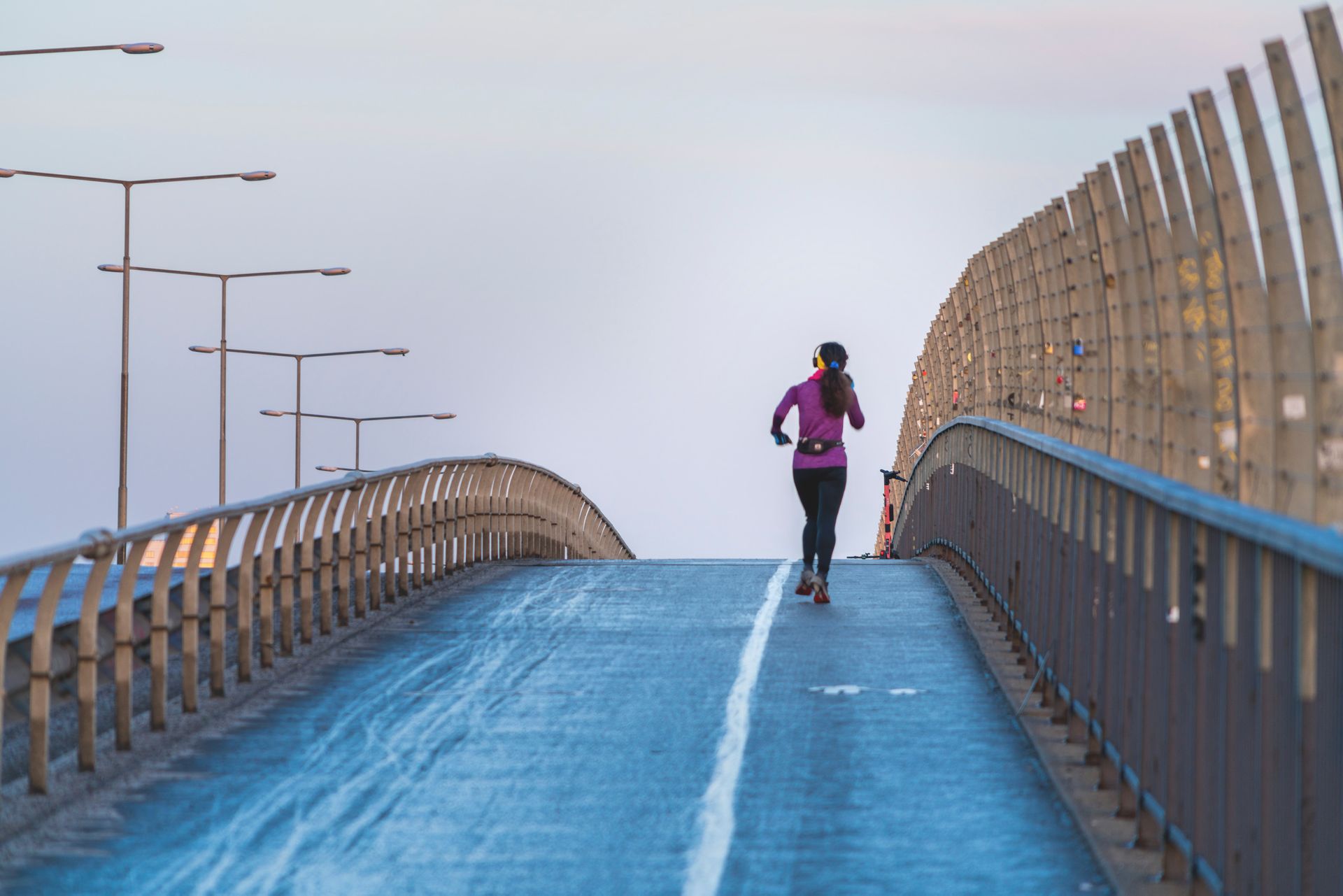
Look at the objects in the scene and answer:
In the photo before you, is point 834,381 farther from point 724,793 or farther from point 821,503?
point 724,793

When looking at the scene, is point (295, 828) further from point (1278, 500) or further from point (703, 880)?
point (1278, 500)

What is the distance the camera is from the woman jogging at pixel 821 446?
15930 mm

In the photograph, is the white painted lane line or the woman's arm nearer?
the white painted lane line

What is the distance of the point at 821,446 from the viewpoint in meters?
16.2

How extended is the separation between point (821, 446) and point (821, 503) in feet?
1.42

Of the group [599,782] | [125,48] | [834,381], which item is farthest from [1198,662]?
[125,48]

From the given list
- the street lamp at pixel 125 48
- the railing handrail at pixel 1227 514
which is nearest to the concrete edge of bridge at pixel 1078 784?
the railing handrail at pixel 1227 514

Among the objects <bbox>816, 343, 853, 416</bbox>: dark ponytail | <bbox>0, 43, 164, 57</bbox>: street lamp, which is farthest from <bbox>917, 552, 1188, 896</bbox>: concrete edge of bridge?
<bbox>0, 43, 164, 57</bbox>: street lamp

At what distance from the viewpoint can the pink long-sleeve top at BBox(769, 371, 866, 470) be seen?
16.0m

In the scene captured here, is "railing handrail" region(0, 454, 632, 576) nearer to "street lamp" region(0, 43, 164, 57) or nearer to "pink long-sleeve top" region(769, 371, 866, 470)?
"pink long-sleeve top" region(769, 371, 866, 470)

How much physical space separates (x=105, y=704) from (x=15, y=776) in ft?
6.53

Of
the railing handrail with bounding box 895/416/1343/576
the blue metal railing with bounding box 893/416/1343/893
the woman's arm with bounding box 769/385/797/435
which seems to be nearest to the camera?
the railing handrail with bounding box 895/416/1343/576

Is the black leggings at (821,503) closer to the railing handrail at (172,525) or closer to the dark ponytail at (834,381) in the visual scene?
the dark ponytail at (834,381)

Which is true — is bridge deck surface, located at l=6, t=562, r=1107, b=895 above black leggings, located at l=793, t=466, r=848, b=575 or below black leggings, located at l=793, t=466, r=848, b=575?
below
